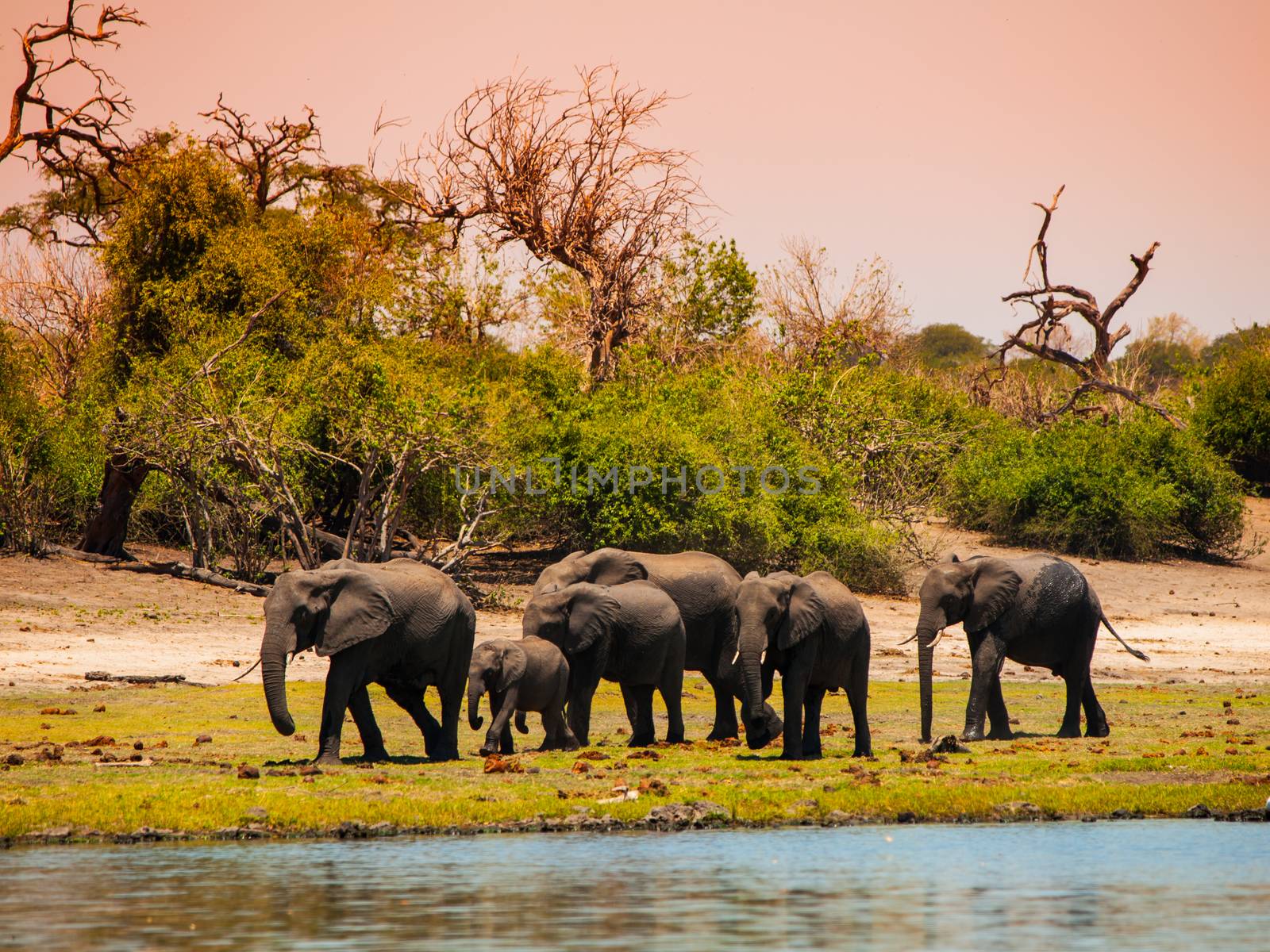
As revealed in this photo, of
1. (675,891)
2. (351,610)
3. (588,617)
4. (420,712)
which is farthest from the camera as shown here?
(588,617)

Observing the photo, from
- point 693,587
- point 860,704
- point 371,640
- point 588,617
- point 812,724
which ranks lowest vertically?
point 812,724

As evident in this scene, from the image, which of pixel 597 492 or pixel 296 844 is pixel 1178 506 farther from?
pixel 296 844

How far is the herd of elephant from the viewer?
1738 cm

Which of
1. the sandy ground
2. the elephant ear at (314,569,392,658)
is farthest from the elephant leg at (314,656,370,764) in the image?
the sandy ground

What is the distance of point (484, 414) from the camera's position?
115ft

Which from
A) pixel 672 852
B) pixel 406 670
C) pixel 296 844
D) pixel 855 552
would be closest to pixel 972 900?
pixel 672 852

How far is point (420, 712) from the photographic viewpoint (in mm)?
18594

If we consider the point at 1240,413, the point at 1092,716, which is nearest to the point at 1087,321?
the point at 1240,413

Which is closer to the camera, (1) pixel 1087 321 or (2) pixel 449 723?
(2) pixel 449 723

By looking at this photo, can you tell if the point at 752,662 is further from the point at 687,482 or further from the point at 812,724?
the point at 687,482

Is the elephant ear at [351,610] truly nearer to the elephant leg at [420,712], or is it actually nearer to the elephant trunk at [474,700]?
the elephant trunk at [474,700]

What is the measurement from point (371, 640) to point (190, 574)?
62.4 ft

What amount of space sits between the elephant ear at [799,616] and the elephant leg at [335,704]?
4.65 m

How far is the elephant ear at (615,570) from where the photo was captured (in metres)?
21.6
